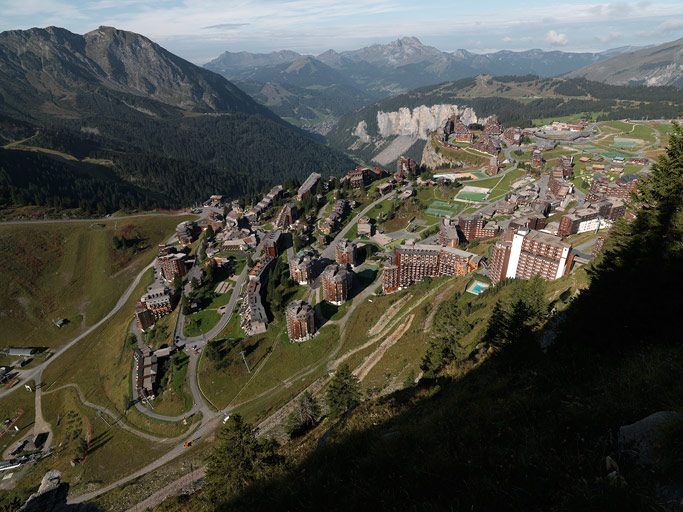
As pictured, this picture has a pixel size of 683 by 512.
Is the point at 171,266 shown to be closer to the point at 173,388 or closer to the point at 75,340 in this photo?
the point at 75,340

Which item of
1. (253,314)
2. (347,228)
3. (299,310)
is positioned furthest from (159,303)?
(347,228)

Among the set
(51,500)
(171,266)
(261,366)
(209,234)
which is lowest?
(261,366)

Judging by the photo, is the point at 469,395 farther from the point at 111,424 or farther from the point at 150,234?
the point at 150,234

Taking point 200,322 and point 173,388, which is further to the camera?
point 200,322

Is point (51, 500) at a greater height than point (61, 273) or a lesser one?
greater

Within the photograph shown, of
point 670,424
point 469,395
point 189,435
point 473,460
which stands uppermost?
point 670,424

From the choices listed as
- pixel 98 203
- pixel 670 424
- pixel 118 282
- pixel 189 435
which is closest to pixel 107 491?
pixel 189 435

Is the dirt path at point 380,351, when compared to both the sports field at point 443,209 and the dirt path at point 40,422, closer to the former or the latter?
the sports field at point 443,209
